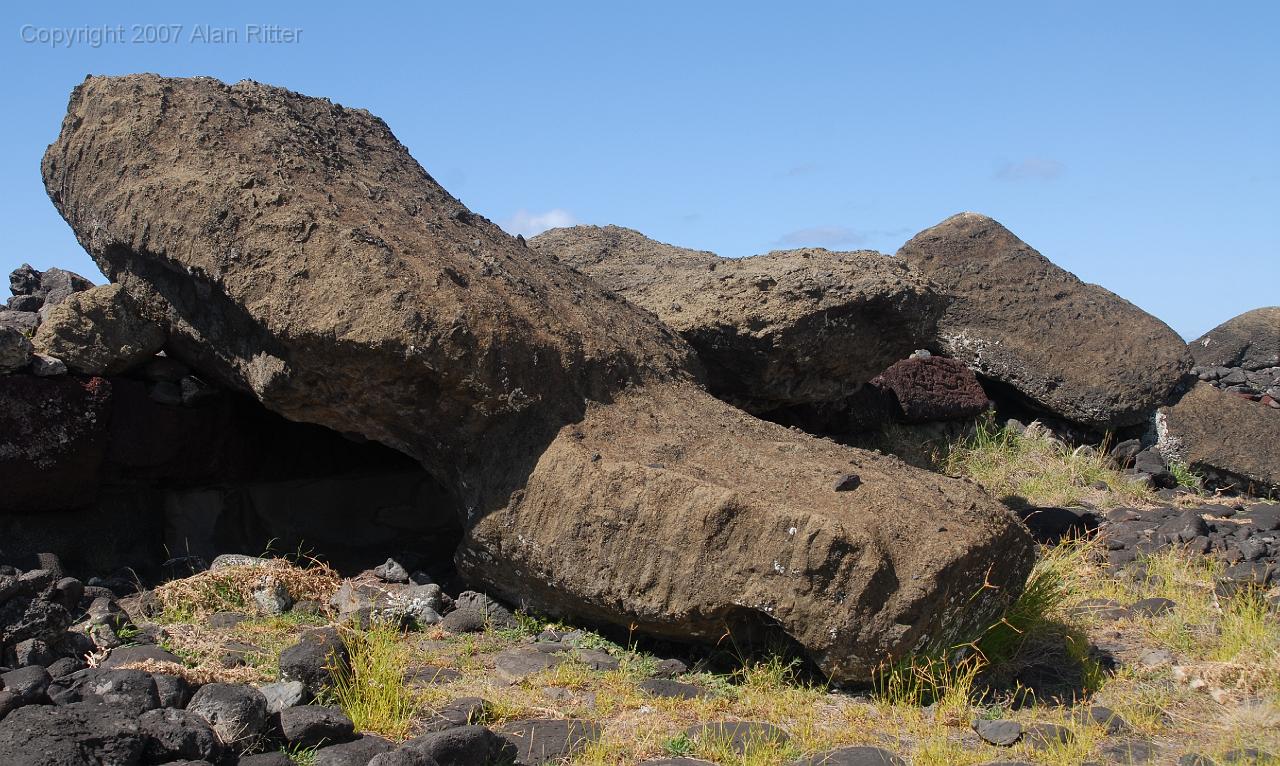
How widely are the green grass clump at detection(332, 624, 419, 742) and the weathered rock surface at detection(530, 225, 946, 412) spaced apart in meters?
3.27

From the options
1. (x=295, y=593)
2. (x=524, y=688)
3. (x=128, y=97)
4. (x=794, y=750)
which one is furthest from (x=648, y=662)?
(x=128, y=97)

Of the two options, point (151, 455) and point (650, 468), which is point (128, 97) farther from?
point (650, 468)

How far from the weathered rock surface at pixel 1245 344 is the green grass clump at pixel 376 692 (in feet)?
33.2

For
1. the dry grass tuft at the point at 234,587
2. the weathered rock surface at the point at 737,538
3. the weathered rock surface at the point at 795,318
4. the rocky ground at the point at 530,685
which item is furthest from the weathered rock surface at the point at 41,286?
the weathered rock surface at the point at 737,538

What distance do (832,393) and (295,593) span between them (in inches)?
146

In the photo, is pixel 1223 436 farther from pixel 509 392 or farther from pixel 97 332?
pixel 97 332

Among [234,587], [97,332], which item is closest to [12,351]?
[97,332]

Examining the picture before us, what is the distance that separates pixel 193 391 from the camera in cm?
643

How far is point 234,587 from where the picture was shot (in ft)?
18.4

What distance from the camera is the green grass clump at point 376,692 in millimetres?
Result: 4160

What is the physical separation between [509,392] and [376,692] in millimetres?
1586

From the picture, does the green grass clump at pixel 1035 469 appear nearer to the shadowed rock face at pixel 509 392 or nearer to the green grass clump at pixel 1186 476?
the green grass clump at pixel 1186 476

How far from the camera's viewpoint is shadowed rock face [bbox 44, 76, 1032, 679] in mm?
4621

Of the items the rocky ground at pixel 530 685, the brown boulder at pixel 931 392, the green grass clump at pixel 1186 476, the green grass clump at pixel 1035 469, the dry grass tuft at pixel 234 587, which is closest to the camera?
the rocky ground at pixel 530 685
